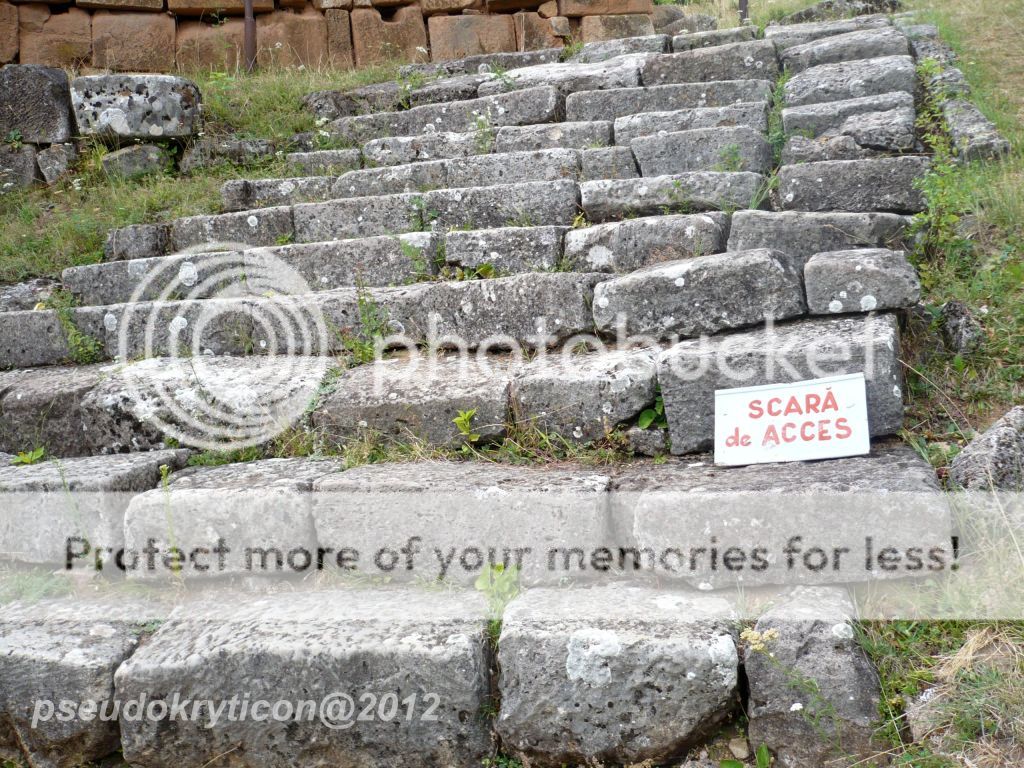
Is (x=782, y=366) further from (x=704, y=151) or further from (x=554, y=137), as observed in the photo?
(x=554, y=137)

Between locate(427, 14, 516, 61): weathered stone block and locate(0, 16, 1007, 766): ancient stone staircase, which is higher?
locate(427, 14, 516, 61): weathered stone block

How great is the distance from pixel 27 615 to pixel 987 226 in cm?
376

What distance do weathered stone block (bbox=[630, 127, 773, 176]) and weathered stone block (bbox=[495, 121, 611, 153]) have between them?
0.43 m

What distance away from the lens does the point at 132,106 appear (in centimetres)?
534

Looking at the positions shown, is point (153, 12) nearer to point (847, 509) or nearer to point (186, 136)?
point (186, 136)

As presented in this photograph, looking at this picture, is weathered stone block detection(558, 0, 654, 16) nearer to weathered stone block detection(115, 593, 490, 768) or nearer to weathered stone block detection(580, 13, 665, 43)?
weathered stone block detection(580, 13, 665, 43)

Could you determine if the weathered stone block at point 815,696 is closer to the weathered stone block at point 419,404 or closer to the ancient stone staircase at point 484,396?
the ancient stone staircase at point 484,396

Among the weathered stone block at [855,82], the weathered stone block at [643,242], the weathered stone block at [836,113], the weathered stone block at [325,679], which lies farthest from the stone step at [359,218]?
the weathered stone block at [325,679]

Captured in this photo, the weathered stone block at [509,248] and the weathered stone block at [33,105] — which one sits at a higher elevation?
the weathered stone block at [33,105]

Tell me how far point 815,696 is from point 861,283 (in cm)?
144

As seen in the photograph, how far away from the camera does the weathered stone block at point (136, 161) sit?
533 cm

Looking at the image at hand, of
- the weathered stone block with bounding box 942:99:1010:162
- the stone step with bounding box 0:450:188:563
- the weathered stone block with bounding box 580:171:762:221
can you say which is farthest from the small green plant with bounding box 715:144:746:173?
the stone step with bounding box 0:450:188:563

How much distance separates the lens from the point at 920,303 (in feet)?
9.91

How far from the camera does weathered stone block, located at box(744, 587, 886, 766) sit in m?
2.02
